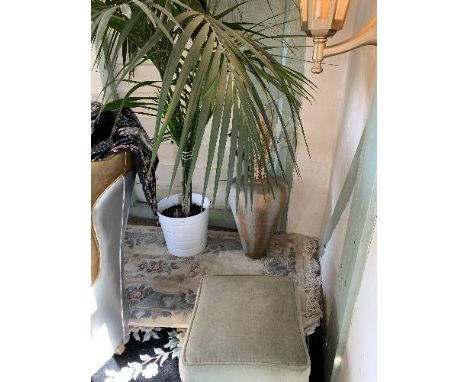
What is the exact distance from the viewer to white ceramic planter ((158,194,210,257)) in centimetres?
168

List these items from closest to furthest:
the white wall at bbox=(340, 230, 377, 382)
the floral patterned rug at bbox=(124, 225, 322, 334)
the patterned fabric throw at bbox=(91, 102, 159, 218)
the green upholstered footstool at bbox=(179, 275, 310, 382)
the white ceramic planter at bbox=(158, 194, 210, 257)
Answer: the white wall at bbox=(340, 230, 377, 382), the green upholstered footstool at bbox=(179, 275, 310, 382), the patterned fabric throw at bbox=(91, 102, 159, 218), the floral patterned rug at bbox=(124, 225, 322, 334), the white ceramic planter at bbox=(158, 194, 210, 257)

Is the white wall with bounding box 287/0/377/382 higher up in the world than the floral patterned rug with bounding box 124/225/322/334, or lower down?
higher up

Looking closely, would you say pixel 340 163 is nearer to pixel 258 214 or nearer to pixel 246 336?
pixel 258 214

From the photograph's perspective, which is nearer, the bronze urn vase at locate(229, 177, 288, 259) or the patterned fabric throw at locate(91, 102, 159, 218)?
the patterned fabric throw at locate(91, 102, 159, 218)

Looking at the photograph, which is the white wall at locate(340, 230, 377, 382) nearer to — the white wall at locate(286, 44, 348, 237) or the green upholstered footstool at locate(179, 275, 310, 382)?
the green upholstered footstool at locate(179, 275, 310, 382)

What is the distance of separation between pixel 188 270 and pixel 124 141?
858 mm

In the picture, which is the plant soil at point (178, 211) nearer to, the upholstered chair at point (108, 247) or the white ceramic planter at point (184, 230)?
the white ceramic planter at point (184, 230)

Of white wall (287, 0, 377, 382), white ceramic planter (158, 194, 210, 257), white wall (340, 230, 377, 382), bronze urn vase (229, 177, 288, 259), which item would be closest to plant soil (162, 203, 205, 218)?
white ceramic planter (158, 194, 210, 257)

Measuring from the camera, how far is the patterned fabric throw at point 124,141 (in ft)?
3.50

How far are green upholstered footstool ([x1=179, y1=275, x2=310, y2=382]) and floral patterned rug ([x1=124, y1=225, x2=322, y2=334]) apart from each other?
371 mm

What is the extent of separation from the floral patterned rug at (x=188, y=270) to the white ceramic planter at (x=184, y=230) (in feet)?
0.17
